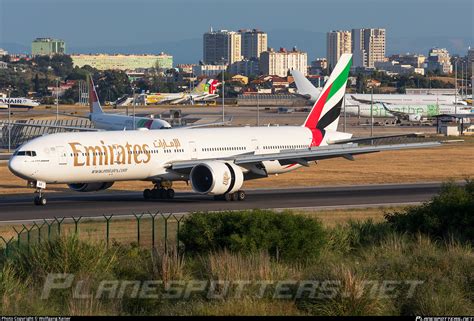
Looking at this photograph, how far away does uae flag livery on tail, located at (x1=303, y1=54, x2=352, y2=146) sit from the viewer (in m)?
59.6

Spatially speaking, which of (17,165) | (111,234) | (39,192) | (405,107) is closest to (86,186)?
(39,192)

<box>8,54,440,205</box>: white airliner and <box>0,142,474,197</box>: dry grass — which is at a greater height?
<box>8,54,440,205</box>: white airliner

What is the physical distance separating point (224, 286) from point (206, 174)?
26.2m

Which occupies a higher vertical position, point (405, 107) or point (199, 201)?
point (199, 201)

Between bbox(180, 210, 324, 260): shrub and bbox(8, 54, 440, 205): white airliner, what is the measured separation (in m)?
17.9

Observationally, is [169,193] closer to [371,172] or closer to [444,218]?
[444,218]

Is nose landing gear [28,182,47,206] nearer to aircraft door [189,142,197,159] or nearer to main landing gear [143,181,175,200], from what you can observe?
main landing gear [143,181,175,200]

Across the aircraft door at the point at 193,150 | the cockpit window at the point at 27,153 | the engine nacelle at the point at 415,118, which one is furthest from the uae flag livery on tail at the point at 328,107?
the engine nacelle at the point at 415,118

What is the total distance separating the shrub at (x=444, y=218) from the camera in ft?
112

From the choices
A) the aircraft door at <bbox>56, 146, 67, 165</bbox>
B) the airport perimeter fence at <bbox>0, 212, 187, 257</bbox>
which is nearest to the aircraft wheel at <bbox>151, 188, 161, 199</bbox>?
the aircraft door at <bbox>56, 146, 67, 165</bbox>

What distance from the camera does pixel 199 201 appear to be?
52.1 metres

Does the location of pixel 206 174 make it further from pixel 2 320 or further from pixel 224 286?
pixel 2 320

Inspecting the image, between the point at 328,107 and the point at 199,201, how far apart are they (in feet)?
39.2

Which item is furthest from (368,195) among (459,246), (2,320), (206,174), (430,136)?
(430,136)
